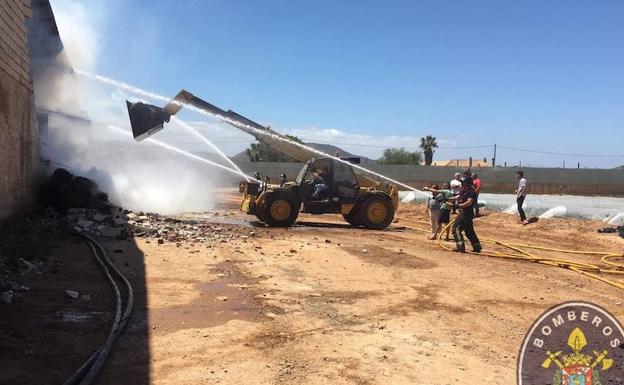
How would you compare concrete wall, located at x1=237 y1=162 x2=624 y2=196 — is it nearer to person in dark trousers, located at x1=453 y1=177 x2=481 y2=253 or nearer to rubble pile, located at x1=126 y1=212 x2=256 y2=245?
rubble pile, located at x1=126 y1=212 x2=256 y2=245

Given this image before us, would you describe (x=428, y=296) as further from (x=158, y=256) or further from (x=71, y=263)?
(x=71, y=263)

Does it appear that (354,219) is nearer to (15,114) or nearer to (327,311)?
(15,114)

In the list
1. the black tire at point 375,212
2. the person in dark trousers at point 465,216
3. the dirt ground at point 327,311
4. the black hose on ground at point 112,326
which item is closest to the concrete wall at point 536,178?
the black tire at point 375,212

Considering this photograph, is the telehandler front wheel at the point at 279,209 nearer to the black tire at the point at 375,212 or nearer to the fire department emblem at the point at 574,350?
the black tire at the point at 375,212

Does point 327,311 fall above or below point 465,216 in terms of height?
below

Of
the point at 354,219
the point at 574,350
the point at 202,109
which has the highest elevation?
the point at 202,109

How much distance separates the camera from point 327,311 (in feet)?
21.5

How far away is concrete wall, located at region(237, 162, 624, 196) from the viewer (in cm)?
4381

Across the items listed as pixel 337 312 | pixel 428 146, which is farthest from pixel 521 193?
pixel 428 146

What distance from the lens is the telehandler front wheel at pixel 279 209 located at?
50.8 ft

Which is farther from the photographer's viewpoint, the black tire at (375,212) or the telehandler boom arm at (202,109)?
the black tire at (375,212)

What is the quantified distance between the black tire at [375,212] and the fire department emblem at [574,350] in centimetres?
1074

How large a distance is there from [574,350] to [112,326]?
4.58m

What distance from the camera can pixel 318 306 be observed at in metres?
6.79
